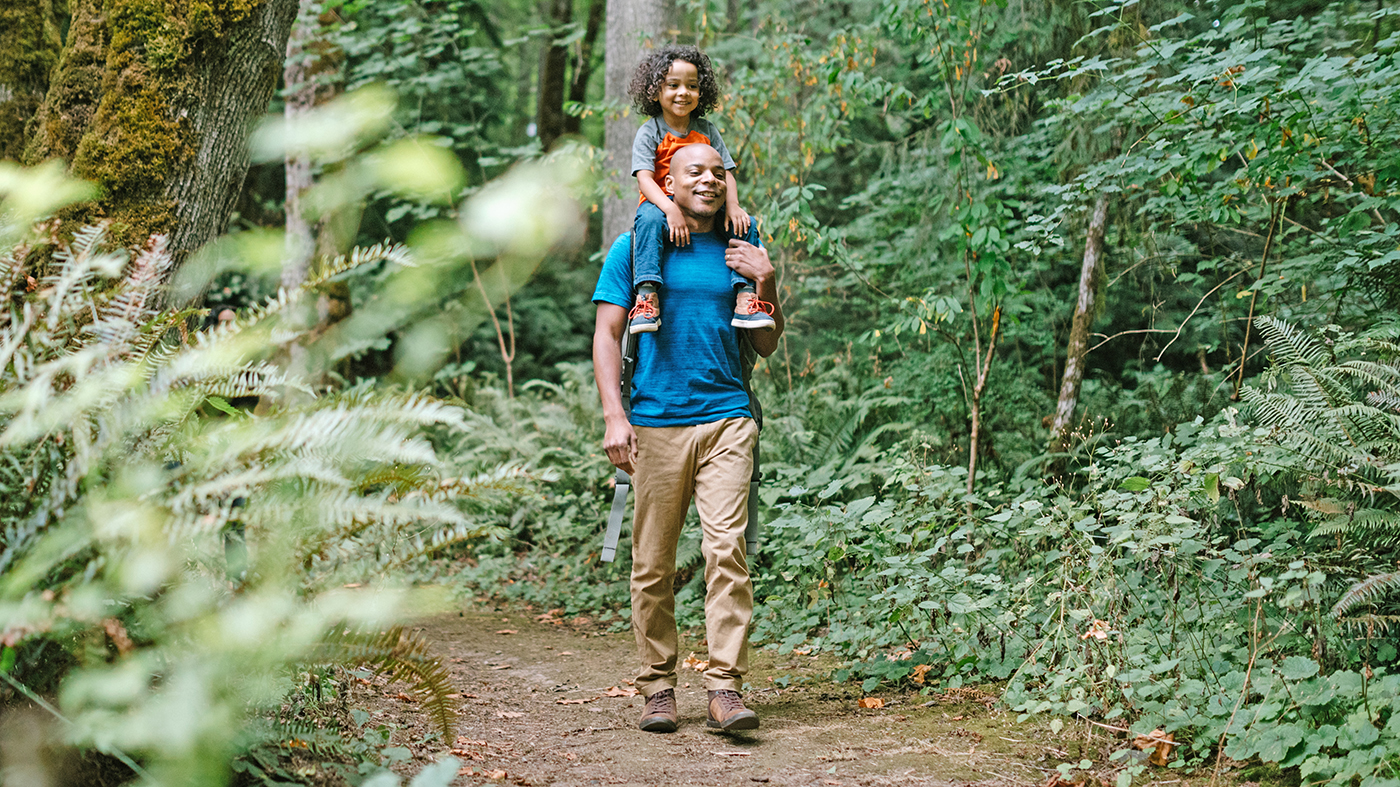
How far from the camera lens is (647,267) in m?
3.62

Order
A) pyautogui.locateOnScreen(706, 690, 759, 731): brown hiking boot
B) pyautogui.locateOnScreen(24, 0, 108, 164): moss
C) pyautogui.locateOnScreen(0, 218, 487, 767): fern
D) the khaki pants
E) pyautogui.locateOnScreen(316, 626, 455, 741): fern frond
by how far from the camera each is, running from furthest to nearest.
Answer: the khaki pants < pyautogui.locateOnScreen(706, 690, 759, 731): brown hiking boot < pyautogui.locateOnScreen(24, 0, 108, 164): moss < pyautogui.locateOnScreen(316, 626, 455, 741): fern frond < pyautogui.locateOnScreen(0, 218, 487, 767): fern

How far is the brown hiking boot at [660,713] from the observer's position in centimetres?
357

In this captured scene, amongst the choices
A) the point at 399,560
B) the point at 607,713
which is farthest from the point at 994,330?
the point at 399,560

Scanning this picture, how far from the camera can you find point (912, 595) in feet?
13.6

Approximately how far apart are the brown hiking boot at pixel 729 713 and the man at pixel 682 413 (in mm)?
91

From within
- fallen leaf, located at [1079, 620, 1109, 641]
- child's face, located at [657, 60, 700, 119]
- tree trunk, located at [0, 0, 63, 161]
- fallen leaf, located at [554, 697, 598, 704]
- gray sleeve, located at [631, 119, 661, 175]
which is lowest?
fallen leaf, located at [554, 697, 598, 704]

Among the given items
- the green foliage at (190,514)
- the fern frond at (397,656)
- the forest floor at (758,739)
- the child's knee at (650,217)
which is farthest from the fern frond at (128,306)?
the child's knee at (650,217)

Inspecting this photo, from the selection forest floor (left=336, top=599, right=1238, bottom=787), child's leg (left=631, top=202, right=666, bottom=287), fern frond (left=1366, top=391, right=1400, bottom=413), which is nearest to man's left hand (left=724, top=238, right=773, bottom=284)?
child's leg (left=631, top=202, right=666, bottom=287)

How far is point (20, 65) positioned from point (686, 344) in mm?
4006

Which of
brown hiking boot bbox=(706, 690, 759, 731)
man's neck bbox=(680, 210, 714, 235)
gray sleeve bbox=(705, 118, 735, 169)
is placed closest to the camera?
brown hiking boot bbox=(706, 690, 759, 731)

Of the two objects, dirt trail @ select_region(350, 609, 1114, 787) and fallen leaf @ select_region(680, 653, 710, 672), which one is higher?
dirt trail @ select_region(350, 609, 1114, 787)

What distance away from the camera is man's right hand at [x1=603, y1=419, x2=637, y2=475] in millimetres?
3629

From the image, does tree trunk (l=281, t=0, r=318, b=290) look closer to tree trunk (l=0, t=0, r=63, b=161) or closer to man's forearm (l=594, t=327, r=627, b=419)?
tree trunk (l=0, t=0, r=63, b=161)

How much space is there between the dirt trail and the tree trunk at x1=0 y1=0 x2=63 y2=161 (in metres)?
3.53
